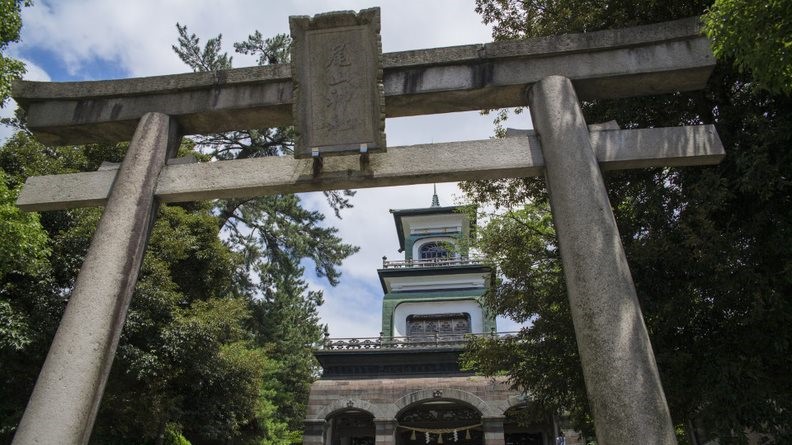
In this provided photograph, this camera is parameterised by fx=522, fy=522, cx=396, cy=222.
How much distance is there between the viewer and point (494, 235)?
10125mm

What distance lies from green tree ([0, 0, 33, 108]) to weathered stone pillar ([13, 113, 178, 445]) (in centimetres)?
438

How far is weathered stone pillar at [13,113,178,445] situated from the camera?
168 inches

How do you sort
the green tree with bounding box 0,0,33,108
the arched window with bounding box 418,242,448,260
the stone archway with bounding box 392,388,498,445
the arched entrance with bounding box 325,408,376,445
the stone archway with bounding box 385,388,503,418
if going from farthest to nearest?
the arched window with bounding box 418,242,448,260, the arched entrance with bounding box 325,408,376,445, the stone archway with bounding box 392,388,498,445, the stone archway with bounding box 385,388,503,418, the green tree with bounding box 0,0,33,108

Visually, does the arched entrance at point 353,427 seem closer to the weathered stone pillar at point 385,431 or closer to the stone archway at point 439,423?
the stone archway at point 439,423

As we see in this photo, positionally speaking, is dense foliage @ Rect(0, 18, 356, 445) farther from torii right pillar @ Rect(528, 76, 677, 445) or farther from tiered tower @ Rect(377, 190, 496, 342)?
tiered tower @ Rect(377, 190, 496, 342)

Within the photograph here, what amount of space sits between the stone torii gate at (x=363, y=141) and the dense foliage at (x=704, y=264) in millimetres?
1253

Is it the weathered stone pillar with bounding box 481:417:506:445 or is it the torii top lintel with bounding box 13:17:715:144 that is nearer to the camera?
the torii top lintel with bounding box 13:17:715:144

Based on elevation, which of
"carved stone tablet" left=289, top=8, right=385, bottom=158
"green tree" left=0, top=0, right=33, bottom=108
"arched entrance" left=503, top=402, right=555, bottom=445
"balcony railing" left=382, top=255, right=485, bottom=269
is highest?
"balcony railing" left=382, top=255, right=485, bottom=269

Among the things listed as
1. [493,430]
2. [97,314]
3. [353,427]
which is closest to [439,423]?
[353,427]

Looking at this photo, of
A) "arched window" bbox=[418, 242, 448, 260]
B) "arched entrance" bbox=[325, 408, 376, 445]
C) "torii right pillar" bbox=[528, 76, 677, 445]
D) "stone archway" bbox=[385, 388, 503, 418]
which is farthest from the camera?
"arched window" bbox=[418, 242, 448, 260]

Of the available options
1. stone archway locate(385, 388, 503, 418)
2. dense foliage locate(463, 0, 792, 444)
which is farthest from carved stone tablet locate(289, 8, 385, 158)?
stone archway locate(385, 388, 503, 418)

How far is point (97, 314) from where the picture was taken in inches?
184

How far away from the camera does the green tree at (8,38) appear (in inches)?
330

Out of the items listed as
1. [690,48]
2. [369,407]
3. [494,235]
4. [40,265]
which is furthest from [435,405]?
[690,48]
